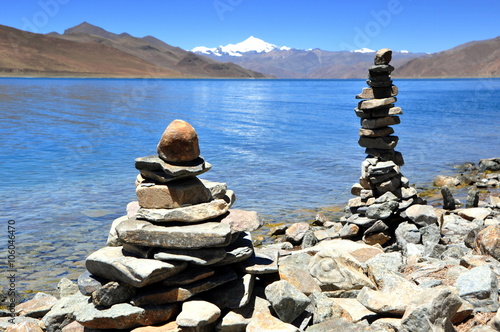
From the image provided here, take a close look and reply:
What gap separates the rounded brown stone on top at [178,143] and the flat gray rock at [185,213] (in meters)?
0.67

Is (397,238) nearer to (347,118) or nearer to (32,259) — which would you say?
(32,259)

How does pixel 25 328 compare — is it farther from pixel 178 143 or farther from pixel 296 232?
pixel 296 232

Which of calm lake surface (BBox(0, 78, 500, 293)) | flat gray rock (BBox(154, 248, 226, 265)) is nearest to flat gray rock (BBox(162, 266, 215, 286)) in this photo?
flat gray rock (BBox(154, 248, 226, 265))

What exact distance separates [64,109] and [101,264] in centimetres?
5582

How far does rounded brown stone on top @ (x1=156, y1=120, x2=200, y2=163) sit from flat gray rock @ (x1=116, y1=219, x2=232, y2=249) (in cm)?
95

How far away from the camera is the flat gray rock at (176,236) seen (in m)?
6.30

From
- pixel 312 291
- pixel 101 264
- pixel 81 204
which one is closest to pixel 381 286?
pixel 312 291

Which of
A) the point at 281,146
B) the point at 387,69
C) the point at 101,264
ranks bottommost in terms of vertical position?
the point at 281,146

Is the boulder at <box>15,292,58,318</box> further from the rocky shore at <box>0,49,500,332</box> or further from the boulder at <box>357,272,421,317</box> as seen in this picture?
the boulder at <box>357,272,421,317</box>

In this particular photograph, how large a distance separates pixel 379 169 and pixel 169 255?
28.4ft

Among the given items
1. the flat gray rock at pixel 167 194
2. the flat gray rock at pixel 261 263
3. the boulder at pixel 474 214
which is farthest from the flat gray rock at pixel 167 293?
the boulder at pixel 474 214

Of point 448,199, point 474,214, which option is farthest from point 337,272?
point 448,199

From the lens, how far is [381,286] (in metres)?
7.05

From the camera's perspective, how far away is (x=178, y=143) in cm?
659
